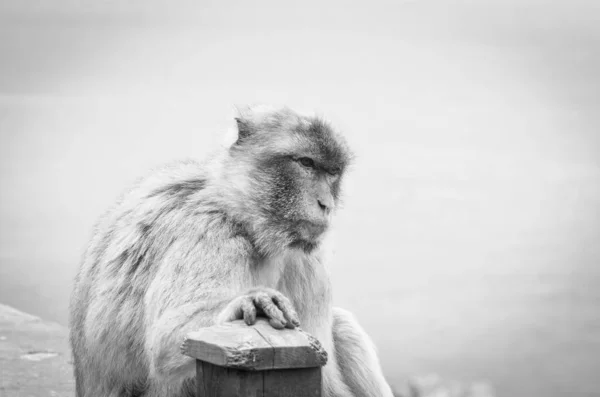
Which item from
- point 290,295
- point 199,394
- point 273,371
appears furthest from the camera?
point 290,295

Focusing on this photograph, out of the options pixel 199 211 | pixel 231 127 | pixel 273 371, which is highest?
pixel 231 127

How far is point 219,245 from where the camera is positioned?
3.48 meters

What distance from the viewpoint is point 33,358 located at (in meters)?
5.95

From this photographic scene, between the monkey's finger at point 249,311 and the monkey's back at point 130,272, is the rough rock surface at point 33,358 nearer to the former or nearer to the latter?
the monkey's back at point 130,272

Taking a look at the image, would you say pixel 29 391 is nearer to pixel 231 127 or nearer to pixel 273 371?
pixel 231 127

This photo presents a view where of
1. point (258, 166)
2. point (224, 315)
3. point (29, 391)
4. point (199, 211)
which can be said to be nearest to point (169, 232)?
point (199, 211)

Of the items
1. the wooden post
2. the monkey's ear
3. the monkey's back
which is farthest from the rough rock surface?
the wooden post

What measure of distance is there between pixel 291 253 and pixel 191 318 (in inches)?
28.3

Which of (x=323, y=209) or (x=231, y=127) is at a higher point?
(x=231, y=127)

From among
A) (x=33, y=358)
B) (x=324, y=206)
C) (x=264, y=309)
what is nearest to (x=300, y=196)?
(x=324, y=206)

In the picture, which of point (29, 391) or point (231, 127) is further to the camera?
point (29, 391)

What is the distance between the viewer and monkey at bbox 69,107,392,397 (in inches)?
130

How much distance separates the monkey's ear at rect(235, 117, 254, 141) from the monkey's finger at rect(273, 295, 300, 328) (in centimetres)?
139

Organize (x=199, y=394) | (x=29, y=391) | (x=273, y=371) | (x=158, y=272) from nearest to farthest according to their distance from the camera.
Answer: (x=273, y=371) < (x=199, y=394) < (x=158, y=272) < (x=29, y=391)
